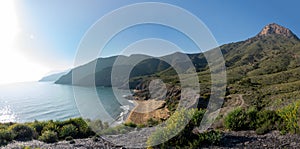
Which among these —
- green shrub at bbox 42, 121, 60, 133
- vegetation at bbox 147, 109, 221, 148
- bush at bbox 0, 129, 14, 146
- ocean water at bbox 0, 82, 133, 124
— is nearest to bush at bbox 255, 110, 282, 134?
vegetation at bbox 147, 109, 221, 148

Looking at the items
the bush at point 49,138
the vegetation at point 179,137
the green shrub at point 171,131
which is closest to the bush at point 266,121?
the vegetation at point 179,137

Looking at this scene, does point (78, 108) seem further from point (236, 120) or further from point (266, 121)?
point (266, 121)

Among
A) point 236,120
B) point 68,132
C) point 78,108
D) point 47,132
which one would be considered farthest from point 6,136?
point 236,120

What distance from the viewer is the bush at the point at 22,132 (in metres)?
14.4

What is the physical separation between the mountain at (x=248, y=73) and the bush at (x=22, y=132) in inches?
172

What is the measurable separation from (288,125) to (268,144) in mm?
1836

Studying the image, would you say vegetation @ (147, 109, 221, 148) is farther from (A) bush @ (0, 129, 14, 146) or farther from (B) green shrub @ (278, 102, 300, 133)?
(A) bush @ (0, 129, 14, 146)

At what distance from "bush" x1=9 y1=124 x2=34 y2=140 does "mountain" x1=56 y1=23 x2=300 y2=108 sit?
4.37 metres

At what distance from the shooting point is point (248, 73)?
8800cm

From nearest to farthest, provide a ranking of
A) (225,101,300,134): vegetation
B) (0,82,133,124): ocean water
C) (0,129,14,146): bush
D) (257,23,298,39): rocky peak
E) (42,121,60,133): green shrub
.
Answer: (225,101,300,134): vegetation < (0,129,14,146): bush < (42,121,60,133): green shrub < (0,82,133,124): ocean water < (257,23,298,39): rocky peak

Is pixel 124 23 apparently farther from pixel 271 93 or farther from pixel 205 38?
pixel 271 93

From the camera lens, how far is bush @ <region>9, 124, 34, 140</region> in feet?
47.3

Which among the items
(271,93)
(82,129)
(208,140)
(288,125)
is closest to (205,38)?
(208,140)

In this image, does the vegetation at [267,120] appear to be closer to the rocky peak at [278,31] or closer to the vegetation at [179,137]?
the vegetation at [179,137]
